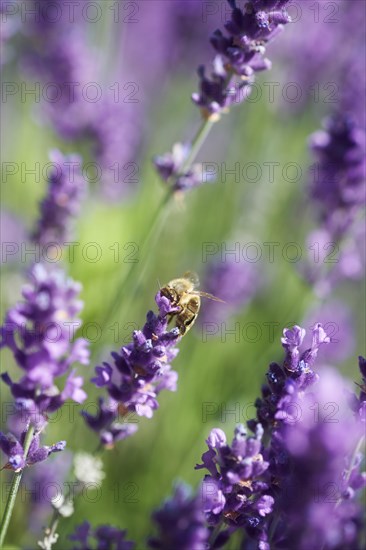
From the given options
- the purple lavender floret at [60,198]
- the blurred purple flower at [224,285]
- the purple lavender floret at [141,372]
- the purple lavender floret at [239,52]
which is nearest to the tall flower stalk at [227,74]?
the purple lavender floret at [239,52]

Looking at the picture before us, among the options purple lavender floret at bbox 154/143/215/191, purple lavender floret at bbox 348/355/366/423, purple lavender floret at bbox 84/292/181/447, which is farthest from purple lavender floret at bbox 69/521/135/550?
purple lavender floret at bbox 154/143/215/191

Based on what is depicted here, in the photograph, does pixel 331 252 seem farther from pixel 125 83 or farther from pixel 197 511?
pixel 125 83

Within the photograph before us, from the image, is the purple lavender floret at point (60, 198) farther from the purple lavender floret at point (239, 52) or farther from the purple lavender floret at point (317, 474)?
the purple lavender floret at point (317, 474)

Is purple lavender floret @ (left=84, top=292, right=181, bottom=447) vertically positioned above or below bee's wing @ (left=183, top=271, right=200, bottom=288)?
below

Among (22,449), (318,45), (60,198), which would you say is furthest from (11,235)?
(22,449)

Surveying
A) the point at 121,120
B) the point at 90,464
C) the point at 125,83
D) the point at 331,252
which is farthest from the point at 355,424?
the point at 125,83

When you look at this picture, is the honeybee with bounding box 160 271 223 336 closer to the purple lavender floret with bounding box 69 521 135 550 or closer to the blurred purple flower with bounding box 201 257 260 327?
the purple lavender floret with bounding box 69 521 135 550
